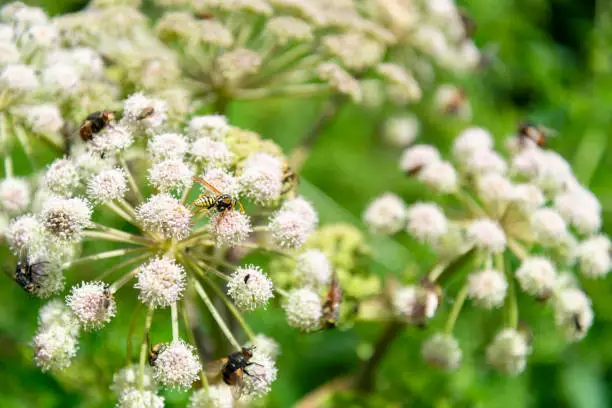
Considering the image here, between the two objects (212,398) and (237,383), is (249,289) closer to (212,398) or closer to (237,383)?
(237,383)

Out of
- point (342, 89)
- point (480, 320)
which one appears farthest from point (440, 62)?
point (480, 320)

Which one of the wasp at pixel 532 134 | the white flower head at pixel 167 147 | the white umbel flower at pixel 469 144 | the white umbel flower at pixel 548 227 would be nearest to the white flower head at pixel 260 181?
the white flower head at pixel 167 147

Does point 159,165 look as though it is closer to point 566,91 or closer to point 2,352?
point 2,352

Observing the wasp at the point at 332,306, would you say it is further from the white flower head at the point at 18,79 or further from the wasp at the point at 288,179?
the white flower head at the point at 18,79

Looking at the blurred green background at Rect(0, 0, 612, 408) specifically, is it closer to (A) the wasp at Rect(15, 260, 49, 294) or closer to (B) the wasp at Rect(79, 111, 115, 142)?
(A) the wasp at Rect(15, 260, 49, 294)

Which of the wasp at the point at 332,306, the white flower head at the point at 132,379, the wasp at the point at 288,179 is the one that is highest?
the wasp at the point at 288,179
